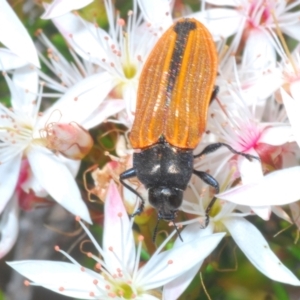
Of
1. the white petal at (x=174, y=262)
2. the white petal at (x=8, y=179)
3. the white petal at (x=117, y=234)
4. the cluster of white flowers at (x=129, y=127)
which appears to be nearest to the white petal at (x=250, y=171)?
the cluster of white flowers at (x=129, y=127)

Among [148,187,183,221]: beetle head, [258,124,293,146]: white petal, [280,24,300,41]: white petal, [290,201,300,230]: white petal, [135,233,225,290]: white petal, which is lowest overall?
[290,201,300,230]: white petal

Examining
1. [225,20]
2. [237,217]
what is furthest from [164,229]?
[225,20]

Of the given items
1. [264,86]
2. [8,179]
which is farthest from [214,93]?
[8,179]

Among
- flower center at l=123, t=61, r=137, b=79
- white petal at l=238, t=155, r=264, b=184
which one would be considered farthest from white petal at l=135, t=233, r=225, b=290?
flower center at l=123, t=61, r=137, b=79

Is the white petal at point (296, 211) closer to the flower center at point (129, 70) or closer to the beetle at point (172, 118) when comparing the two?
the beetle at point (172, 118)

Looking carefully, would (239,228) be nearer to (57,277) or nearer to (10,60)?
(57,277)

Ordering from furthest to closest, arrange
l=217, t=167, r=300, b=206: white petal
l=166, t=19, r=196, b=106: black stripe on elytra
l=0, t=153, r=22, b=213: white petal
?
1. l=0, t=153, r=22, b=213: white petal
2. l=166, t=19, r=196, b=106: black stripe on elytra
3. l=217, t=167, r=300, b=206: white petal

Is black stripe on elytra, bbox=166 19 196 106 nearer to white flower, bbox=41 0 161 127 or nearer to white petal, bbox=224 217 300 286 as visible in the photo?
white flower, bbox=41 0 161 127

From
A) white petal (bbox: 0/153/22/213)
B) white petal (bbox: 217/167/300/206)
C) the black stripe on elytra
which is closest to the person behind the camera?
white petal (bbox: 217/167/300/206)
